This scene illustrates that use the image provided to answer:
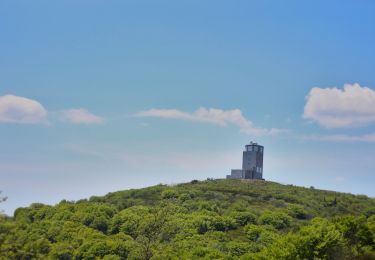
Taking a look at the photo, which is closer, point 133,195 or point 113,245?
point 113,245

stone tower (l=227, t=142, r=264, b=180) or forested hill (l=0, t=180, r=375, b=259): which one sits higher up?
stone tower (l=227, t=142, r=264, b=180)

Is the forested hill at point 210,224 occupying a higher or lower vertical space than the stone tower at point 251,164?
lower

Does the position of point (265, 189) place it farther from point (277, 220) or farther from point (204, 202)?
point (277, 220)

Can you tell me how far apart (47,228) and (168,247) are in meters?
Answer: 59.8

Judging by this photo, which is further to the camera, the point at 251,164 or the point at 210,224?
the point at 251,164

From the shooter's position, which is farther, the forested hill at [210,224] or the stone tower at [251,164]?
the stone tower at [251,164]

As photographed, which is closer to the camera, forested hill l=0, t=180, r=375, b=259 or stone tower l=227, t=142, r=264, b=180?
forested hill l=0, t=180, r=375, b=259

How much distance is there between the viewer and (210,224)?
112 meters

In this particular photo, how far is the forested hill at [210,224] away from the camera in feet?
191

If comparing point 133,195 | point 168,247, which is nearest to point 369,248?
point 168,247

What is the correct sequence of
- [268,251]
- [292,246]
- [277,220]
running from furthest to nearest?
[277,220]
[268,251]
[292,246]

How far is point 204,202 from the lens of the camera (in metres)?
132

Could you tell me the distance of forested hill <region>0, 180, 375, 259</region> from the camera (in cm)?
5819

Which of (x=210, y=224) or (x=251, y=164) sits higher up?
(x=251, y=164)
